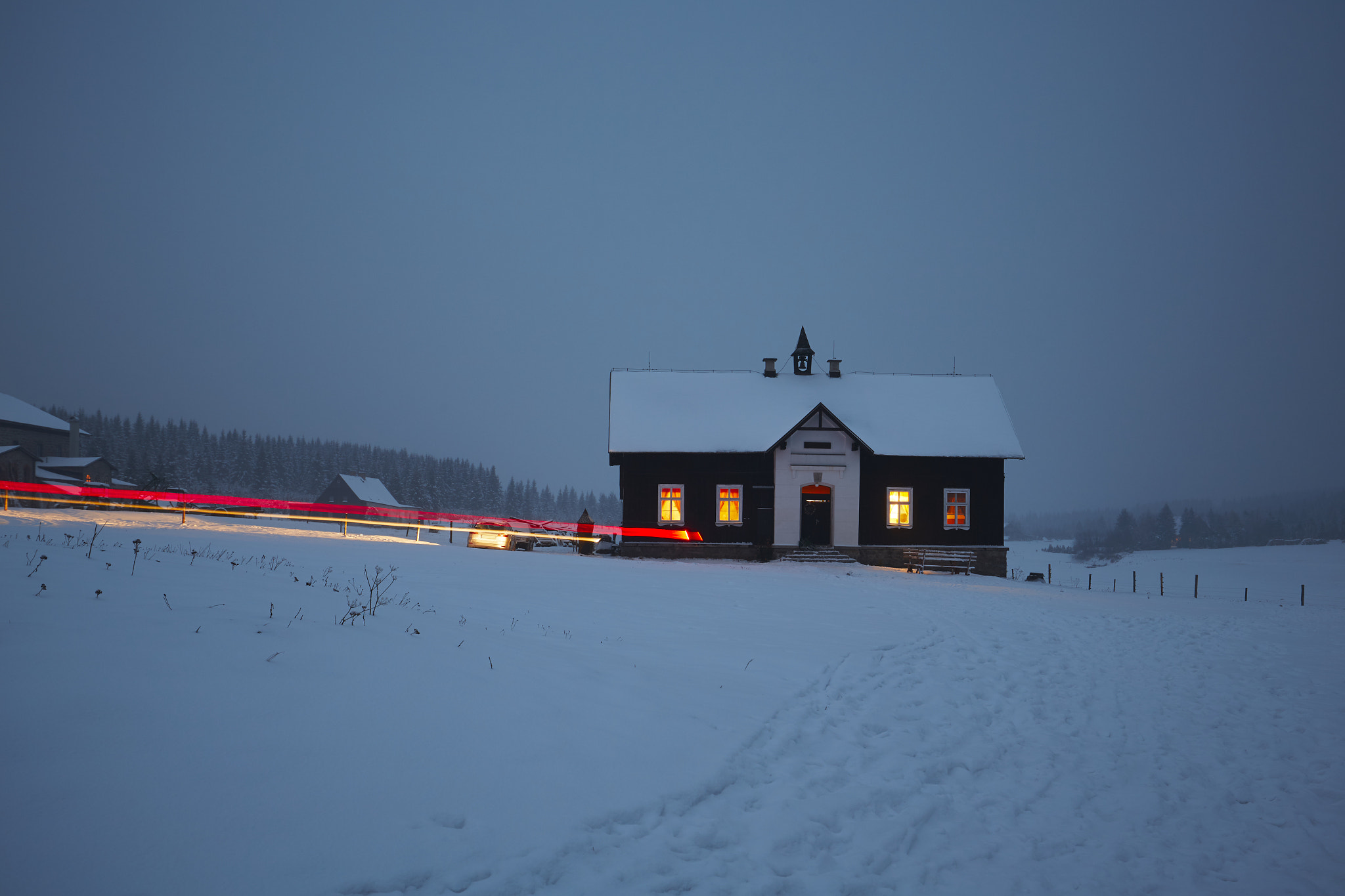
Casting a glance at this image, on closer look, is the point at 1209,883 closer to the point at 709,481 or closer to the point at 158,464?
the point at 709,481

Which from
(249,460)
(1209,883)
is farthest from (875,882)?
(249,460)

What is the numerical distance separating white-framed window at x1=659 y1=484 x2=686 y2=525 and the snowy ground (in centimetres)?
1617

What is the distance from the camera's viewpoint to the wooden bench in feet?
82.1

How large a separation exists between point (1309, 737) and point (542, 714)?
8297 millimetres

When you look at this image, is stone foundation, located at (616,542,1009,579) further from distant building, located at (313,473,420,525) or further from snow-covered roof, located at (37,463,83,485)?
snow-covered roof, located at (37,463,83,485)

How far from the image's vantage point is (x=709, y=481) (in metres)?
25.8

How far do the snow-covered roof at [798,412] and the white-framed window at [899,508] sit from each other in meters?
1.69

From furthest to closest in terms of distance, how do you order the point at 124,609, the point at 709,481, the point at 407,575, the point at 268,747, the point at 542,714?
the point at 709,481 → the point at 407,575 → the point at 124,609 → the point at 542,714 → the point at 268,747

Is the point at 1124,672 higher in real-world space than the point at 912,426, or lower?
lower

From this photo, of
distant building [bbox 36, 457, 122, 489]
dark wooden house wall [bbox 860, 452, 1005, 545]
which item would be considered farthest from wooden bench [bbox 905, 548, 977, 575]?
distant building [bbox 36, 457, 122, 489]

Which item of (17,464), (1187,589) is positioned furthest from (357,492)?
(1187,589)

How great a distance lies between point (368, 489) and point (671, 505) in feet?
164

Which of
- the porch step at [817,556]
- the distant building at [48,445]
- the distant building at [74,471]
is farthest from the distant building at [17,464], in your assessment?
the porch step at [817,556]

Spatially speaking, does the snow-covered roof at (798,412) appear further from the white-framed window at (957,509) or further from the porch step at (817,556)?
the porch step at (817,556)
